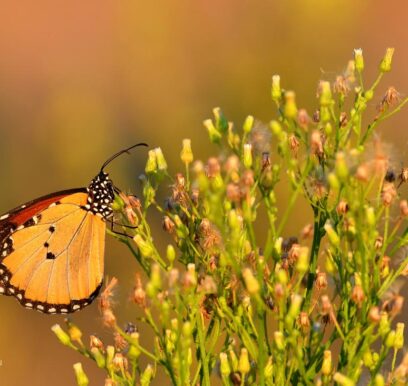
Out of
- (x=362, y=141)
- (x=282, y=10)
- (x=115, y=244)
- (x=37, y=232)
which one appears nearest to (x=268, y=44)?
(x=282, y=10)

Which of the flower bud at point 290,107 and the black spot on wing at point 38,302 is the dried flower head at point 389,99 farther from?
the black spot on wing at point 38,302

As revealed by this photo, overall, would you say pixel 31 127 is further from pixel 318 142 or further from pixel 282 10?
pixel 318 142

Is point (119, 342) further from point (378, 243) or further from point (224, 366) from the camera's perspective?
point (378, 243)

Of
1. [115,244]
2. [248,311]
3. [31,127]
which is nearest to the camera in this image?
[248,311]

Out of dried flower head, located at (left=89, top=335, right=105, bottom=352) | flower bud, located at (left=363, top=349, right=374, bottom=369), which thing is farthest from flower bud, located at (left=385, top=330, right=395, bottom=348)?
dried flower head, located at (left=89, top=335, right=105, bottom=352)

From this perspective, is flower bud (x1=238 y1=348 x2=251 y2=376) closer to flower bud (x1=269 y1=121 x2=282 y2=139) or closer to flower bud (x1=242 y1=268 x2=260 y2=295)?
flower bud (x1=242 y1=268 x2=260 y2=295)

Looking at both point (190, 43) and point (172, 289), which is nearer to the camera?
point (172, 289)

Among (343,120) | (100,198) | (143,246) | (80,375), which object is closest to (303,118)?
(343,120)
